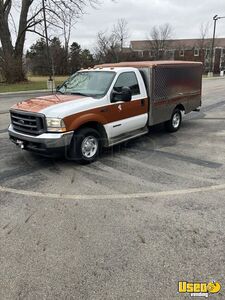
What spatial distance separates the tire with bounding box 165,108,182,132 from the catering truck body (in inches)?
10.8

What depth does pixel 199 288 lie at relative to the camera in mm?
2389

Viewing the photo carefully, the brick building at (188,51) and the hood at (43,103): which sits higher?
the brick building at (188,51)

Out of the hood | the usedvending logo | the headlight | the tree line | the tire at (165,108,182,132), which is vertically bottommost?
the usedvending logo

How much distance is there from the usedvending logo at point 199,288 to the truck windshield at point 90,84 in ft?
13.1

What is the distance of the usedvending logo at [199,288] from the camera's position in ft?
7.65

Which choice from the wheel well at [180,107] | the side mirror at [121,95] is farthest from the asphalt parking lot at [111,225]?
the wheel well at [180,107]

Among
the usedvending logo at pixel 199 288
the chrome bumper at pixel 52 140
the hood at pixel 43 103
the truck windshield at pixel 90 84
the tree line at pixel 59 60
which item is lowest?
the usedvending logo at pixel 199 288

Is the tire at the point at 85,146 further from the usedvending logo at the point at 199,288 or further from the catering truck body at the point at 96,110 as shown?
the usedvending logo at the point at 199,288

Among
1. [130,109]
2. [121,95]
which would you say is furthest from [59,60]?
[121,95]

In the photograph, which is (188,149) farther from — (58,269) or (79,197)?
(58,269)

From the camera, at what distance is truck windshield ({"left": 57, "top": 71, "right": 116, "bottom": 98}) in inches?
223

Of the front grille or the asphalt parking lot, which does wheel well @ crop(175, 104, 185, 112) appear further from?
the front grille

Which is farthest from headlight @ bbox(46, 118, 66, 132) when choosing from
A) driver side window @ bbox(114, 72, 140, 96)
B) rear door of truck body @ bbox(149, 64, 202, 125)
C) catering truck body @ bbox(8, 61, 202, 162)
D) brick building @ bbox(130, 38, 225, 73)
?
brick building @ bbox(130, 38, 225, 73)

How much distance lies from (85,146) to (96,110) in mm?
762
